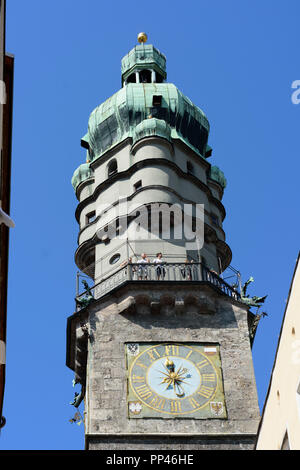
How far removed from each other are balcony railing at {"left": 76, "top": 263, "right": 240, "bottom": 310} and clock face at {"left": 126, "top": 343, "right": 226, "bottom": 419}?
8.02ft

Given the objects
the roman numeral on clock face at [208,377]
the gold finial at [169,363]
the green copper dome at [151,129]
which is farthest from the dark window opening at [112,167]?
the roman numeral on clock face at [208,377]

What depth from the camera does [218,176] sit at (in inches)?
1444

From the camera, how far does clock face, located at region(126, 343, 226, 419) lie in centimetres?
2666

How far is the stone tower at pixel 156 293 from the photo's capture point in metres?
26.4

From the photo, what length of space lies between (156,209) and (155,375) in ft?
21.7

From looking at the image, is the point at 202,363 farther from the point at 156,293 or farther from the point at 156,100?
the point at 156,100

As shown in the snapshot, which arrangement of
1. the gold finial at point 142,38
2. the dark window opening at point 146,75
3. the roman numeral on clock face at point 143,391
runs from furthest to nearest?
the gold finial at point 142,38
the dark window opening at point 146,75
the roman numeral on clock face at point 143,391

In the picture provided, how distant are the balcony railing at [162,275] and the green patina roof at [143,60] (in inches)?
497

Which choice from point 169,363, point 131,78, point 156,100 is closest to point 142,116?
point 156,100

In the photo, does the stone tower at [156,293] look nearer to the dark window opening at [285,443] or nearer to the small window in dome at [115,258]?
the small window in dome at [115,258]

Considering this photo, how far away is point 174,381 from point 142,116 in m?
12.4

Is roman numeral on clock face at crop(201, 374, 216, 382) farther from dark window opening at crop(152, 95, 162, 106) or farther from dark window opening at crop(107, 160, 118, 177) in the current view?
dark window opening at crop(152, 95, 162, 106)

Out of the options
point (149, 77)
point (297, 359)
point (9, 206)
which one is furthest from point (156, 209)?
point (297, 359)

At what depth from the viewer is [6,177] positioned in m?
16.5
